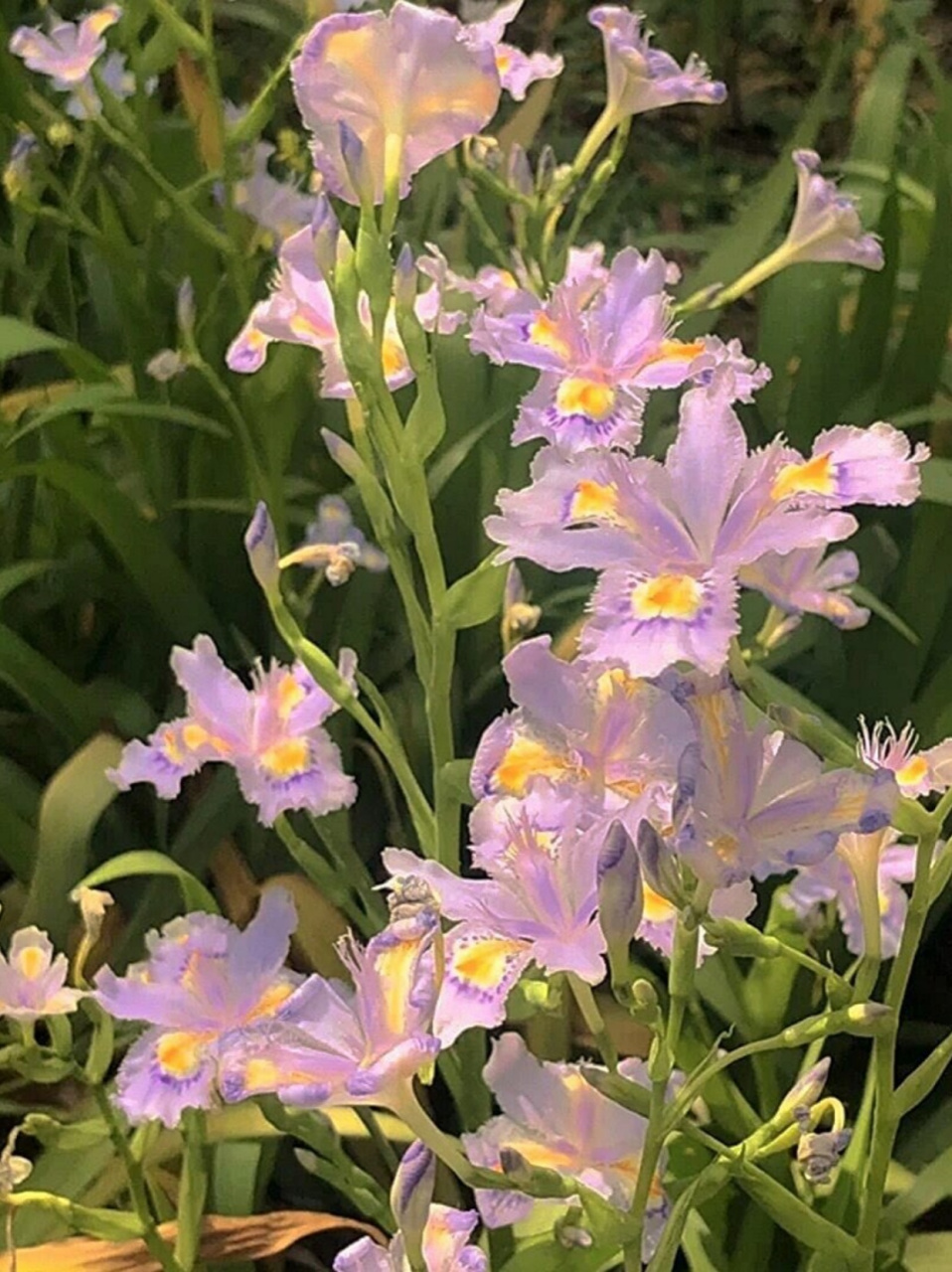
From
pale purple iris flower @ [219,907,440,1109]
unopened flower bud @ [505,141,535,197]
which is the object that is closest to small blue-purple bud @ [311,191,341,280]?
pale purple iris flower @ [219,907,440,1109]

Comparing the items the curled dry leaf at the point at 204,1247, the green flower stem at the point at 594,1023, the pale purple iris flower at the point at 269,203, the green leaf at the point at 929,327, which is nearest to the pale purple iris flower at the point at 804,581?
the green flower stem at the point at 594,1023

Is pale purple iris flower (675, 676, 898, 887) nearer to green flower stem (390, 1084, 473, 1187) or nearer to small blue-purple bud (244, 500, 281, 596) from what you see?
green flower stem (390, 1084, 473, 1187)

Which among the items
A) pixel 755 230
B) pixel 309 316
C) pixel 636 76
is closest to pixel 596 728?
pixel 309 316

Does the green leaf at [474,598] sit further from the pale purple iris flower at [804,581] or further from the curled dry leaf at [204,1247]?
the curled dry leaf at [204,1247]

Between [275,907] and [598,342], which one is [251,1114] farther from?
[598,342]

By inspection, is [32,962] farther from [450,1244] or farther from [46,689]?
[46,689]

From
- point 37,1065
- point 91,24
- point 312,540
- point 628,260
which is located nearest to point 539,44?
point 91,24
